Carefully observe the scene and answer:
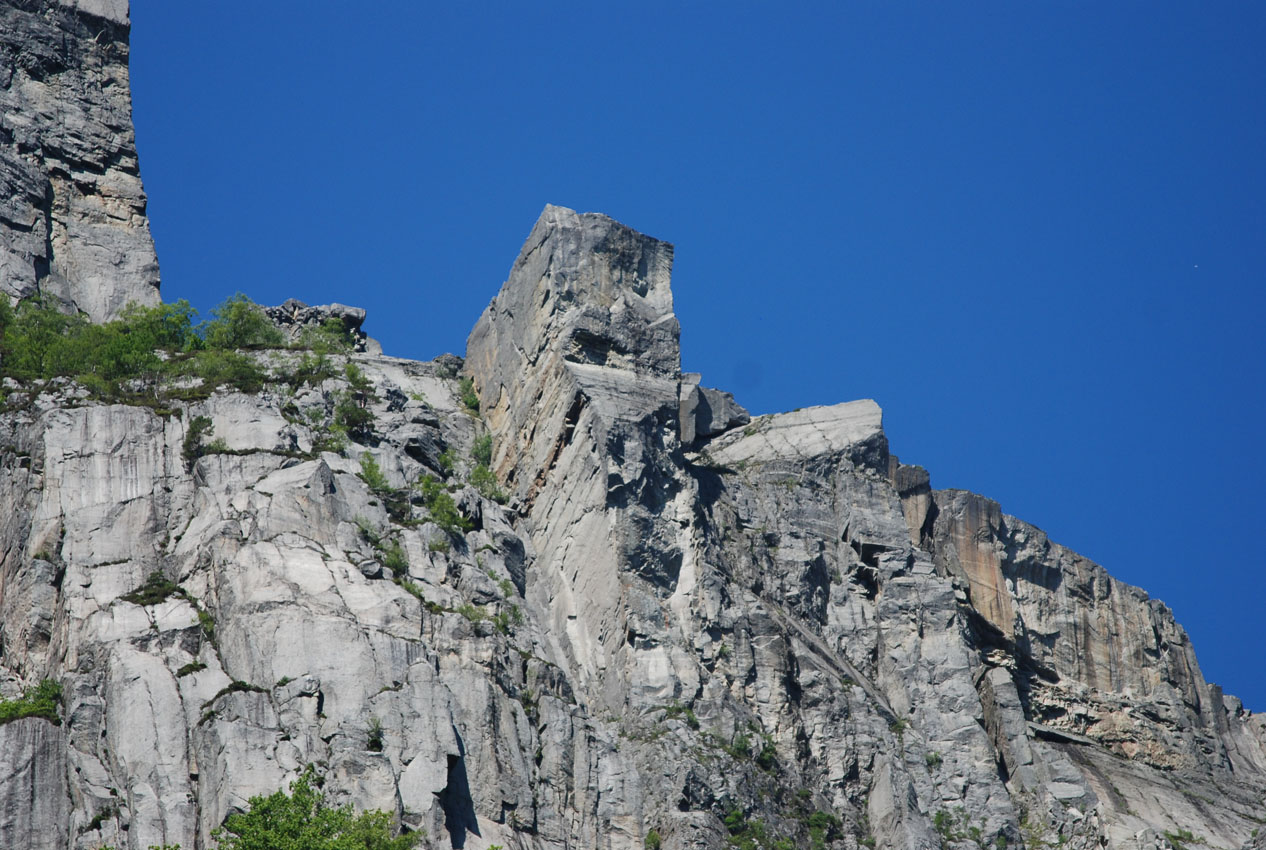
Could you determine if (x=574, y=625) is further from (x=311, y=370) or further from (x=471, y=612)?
(x=311, y=370)

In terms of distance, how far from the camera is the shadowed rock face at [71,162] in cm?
7638

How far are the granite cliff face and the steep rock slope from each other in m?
0.13

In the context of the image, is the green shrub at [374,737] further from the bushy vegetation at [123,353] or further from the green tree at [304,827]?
the bushy vegetation at [123,353]

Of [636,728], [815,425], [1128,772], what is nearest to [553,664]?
[636,728]

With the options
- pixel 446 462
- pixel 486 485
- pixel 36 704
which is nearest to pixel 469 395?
pixel 486 485

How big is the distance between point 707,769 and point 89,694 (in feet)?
61.6

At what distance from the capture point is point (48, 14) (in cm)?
8394

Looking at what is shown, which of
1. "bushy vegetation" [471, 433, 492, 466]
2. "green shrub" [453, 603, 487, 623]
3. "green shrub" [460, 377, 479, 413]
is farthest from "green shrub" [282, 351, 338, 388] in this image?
"green shrub" [453, 603, 487, 623]

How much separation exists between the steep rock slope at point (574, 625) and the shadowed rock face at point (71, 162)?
36.0 feet

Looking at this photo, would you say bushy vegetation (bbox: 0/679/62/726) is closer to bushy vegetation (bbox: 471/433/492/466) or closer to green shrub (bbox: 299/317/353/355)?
bushy vegetation (bbox: 471/433/492/466)

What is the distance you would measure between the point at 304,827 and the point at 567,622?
764 inches

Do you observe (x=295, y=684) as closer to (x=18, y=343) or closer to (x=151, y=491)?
(x=151, y=491)

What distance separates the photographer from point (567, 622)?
215 ft

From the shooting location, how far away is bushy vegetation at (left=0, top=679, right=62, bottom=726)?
5081cm
